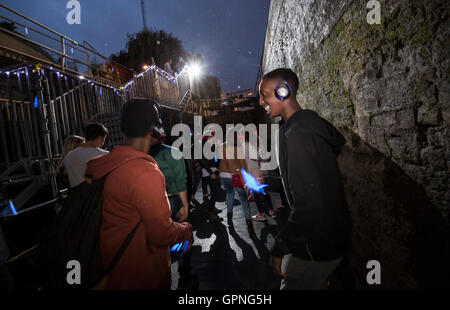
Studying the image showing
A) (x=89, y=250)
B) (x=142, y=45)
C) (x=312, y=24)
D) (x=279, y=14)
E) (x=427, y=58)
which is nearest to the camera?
(x=427, y=58)

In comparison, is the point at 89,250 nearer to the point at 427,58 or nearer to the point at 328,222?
the point at 328,222

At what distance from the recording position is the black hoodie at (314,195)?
3.99 feet

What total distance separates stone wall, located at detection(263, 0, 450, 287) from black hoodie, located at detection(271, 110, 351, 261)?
47cm

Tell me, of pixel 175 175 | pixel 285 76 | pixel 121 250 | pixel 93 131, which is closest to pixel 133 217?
pixel 121 250

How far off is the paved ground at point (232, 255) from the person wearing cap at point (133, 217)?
1824 millimetres

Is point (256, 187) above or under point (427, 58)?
under

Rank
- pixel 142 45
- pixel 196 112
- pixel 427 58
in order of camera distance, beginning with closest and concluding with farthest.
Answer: pixel 427 58, pixel 196 112, pixel 142 45

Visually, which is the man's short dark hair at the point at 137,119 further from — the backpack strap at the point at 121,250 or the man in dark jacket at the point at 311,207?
the man in dark jacket at the point at 311,207

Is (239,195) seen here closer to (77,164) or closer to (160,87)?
(77,164)

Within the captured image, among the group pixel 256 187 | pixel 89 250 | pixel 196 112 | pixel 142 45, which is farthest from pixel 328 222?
pixel 142 45

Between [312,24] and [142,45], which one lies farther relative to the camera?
[142,45]

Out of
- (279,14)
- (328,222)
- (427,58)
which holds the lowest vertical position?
(328,222)

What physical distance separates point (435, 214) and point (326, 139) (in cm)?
78

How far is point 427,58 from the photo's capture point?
1106 millimetres
